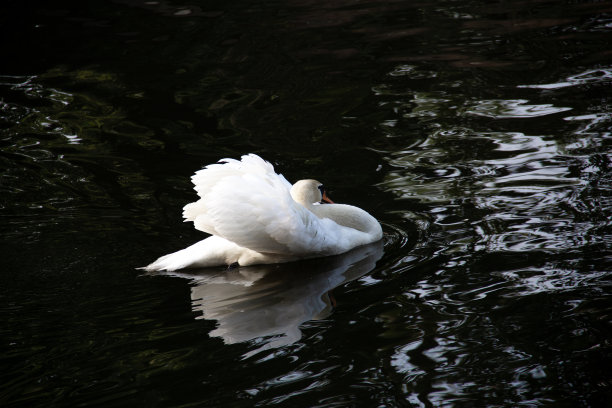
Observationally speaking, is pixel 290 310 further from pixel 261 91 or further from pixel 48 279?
pixel 261 91

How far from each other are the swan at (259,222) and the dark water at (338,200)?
148 millimetres

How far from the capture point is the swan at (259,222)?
22.1ft

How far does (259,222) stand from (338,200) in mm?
1766

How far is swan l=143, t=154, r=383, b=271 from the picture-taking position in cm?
673

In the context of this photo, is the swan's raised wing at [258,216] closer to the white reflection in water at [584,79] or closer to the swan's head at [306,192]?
the swan's head at [306,192]

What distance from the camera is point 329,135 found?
10.2 meters

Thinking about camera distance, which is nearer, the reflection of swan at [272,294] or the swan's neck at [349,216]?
the reflection of swan at [272,294]

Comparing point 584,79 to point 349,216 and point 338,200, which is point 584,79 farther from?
point 349,216

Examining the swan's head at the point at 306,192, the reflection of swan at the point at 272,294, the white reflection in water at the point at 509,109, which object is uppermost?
the swan's head at the point at 306,192

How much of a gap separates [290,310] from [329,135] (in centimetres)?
451

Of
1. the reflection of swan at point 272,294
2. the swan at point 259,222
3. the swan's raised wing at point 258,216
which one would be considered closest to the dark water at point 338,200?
the reflection of swan at point 272,294

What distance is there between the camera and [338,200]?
834 centimetres

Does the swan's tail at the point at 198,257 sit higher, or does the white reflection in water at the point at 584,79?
the white reflection in water at the point at 584,79

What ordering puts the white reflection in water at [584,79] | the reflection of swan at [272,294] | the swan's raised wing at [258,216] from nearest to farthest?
the reflection of swan at [272,294] < the swan's raised wing at [258,216] < the white reflection in water at [584,79]
